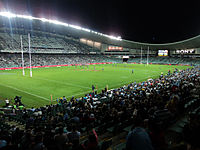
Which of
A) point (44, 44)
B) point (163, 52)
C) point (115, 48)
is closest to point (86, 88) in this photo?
point (44, 44)

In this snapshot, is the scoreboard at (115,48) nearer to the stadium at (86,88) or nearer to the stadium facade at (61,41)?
the stadium facade at (61,41)

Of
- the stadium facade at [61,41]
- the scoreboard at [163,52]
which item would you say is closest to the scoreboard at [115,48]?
the stadium facade at [61,41]

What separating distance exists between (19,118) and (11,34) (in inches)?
3034

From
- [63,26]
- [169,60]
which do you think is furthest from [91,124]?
[169,60]

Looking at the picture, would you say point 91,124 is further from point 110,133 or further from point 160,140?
point 160,140

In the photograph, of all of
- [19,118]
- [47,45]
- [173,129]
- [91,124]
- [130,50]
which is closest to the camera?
[173,129]

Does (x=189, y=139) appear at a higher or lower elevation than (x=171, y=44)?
lower

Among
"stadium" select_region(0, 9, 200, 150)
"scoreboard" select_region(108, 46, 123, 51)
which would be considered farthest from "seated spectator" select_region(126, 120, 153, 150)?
"scoreboard" select_region(108, 46, 123, 51)

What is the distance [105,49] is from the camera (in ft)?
370

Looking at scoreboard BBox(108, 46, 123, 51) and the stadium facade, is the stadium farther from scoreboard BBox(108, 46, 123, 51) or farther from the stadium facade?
scoreboard BBox(108, 46, 123, 51)

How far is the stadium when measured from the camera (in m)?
5.66

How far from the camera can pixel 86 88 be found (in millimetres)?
25562

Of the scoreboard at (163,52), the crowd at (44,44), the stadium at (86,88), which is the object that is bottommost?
the stadium at (86,88)

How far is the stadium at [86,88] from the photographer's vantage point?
566cm
